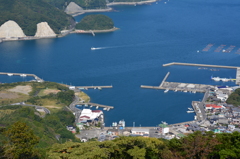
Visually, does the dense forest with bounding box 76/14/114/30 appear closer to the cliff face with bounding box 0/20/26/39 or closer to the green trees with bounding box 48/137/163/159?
the cliff face with bounding box 0/20/26/39

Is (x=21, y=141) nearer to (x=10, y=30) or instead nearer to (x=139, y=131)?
(x=139, y=131)

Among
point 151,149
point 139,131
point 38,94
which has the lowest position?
point 139,131

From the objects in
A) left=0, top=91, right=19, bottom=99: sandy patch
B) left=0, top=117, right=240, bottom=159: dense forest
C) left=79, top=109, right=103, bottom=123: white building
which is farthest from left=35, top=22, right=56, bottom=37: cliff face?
left=0, top=117, right=240, bottom=159: dense forest

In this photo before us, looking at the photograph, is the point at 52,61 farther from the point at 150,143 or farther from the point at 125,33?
the point at 150,143

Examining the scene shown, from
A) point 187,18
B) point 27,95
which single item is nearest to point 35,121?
point 27,95

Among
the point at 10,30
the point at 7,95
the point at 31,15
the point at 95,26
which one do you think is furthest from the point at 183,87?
the point at 31,15

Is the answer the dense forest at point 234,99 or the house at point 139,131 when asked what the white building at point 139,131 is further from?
the dense forest at point 234,99

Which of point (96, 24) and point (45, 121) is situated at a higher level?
point (96, 24)
